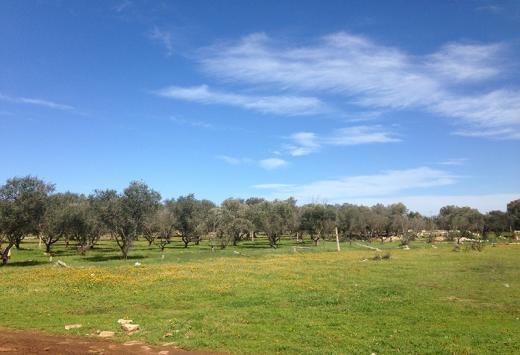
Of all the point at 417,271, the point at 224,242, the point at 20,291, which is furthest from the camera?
the point at 224,242

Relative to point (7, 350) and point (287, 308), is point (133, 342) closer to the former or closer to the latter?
point (7, 350)

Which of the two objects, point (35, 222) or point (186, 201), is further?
point (186, 201)

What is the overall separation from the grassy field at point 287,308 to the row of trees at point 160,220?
57.6 ft

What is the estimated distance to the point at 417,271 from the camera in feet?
138

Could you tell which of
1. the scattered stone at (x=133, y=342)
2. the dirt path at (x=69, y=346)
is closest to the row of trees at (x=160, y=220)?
the dirt path at (x=69, y=346)

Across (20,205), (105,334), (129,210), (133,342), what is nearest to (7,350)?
(105,334)

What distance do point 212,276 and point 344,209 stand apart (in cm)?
11350

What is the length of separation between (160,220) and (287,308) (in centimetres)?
7821

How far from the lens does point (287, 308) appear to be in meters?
24.4

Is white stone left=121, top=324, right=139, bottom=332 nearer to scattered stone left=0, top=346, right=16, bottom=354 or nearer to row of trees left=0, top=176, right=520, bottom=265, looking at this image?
scattered stone left=0, top=346, right=16, bottom=354

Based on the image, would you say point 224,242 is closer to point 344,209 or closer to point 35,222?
point 35,222

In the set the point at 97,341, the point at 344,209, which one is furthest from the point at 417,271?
the point at 344,209

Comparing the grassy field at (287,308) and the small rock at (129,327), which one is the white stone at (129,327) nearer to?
the small rock at (129,327)

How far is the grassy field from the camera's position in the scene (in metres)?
17.9
